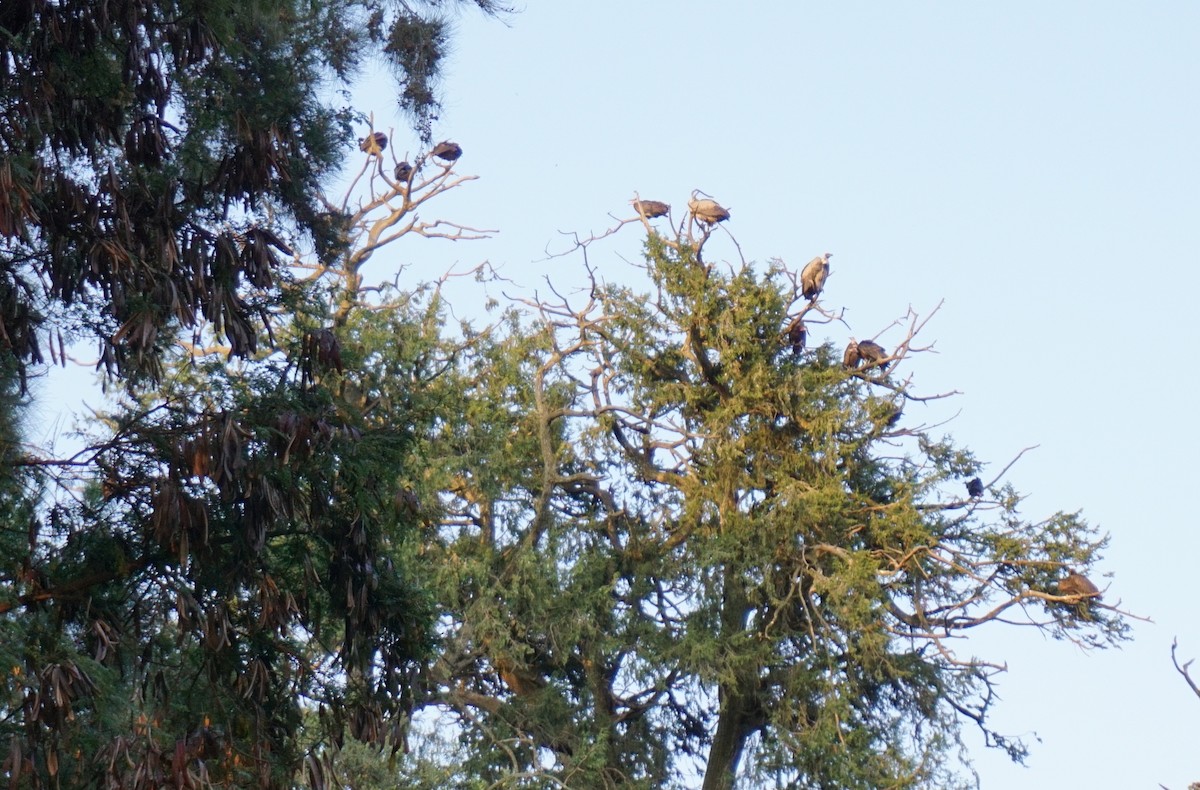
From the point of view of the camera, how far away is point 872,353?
12.3m

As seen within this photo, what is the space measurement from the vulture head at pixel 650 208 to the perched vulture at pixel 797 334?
1.44 m

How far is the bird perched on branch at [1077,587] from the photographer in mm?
11195

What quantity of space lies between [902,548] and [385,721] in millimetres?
6545

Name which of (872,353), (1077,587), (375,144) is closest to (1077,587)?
(1077,587)

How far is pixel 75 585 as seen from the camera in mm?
5547

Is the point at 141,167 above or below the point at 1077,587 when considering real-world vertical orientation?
below

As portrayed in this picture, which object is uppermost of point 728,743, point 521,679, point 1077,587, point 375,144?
point 375,144

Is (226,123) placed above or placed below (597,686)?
below

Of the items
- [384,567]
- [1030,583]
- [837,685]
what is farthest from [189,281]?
[1030,583]

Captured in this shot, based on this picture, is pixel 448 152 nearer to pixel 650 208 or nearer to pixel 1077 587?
pixel 650 208

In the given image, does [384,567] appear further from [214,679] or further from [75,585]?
[75,585]

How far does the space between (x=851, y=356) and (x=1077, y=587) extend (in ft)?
8.40

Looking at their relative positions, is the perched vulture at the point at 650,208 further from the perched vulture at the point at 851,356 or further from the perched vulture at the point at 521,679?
the perched vulture at the point at 521,679

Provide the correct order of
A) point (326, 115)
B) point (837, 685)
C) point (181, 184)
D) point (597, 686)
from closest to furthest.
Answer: point (181, 184) < point (326, 115) < point (837, 685) < point (597, 686)
